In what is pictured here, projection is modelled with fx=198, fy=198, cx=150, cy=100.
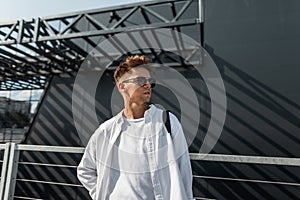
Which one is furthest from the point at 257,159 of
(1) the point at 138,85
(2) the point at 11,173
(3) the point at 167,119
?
(2) the point at 11,173

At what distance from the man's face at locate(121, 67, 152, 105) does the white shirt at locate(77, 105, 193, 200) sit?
0.21 ft

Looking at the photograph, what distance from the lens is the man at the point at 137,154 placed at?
0.74 meters

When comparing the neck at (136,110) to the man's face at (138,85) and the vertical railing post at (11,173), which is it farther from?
the vertical railing post at (11,173)

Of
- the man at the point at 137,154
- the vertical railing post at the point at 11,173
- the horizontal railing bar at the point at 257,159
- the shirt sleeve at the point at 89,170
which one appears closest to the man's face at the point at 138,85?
the man at the point at 137,154

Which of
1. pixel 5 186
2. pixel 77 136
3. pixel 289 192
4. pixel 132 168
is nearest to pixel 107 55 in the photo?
pixel 77 136

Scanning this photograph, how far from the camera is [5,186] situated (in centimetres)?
173

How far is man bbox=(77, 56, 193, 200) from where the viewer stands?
0.74m

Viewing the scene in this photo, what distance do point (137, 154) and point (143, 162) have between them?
0.04m

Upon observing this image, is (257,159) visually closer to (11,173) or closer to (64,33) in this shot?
(11,173)

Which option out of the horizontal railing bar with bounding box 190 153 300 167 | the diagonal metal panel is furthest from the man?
the diagonal metal panel

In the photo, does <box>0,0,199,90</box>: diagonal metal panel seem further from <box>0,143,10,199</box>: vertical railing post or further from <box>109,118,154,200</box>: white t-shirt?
<box>109,118,154,200</box>: white t-shirt

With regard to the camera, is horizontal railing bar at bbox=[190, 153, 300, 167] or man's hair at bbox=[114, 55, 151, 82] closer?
man's hair at bbox=[114, 55, 151, 82]

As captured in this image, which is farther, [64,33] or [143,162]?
[64,33]

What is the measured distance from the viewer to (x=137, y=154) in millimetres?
777
